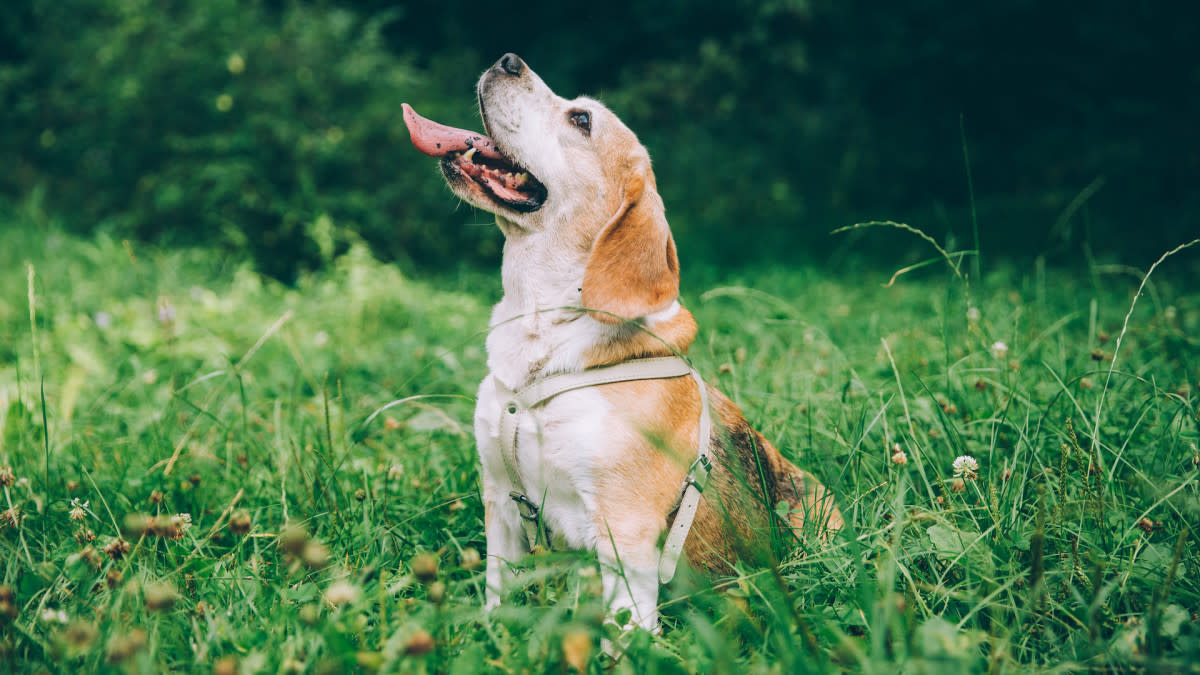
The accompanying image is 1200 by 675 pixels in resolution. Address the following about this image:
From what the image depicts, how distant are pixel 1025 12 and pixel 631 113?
20.0 feet

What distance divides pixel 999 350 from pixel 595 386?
1703 mm

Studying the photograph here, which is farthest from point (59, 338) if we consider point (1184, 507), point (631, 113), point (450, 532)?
point (631, 113)

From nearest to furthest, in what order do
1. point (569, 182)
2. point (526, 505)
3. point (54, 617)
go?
point (54, 617) < point (526, 505) < point (569, 182)

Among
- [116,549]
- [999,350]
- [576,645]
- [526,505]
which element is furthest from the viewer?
[999,350]

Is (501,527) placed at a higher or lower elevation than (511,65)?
lower

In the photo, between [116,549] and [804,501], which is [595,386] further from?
[116,549]

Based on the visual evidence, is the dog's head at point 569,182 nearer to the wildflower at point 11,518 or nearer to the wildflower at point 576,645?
the wildflower at point 576,645

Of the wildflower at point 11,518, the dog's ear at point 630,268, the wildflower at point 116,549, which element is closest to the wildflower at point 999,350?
the dog's ear at point 630,268

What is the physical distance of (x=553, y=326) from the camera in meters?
2.06

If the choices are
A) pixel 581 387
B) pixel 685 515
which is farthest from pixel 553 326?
pixel 685 515

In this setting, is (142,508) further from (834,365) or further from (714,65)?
(714,65)

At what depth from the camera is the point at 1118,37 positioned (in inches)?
390

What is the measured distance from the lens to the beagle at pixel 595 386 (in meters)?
1.85

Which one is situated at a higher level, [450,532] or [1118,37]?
[1118,37]
